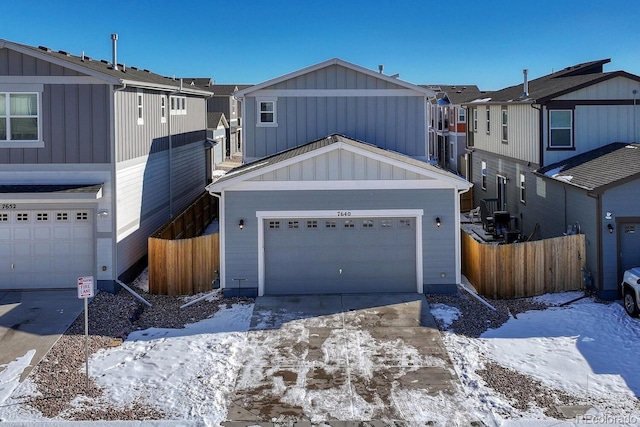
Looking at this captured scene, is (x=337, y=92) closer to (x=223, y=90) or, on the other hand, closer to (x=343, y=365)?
(x=343, y=365)

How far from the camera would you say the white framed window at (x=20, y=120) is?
15344mm

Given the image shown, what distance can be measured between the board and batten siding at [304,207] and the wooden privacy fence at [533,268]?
1.06 metres

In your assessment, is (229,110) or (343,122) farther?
(229,110)

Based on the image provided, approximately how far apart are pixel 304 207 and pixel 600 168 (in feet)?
27.1

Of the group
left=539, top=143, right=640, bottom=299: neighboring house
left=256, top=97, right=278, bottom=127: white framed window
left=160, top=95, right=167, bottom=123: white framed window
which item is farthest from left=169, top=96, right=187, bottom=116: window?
left=539, top=143, right=640, bottom=299: neighboring house

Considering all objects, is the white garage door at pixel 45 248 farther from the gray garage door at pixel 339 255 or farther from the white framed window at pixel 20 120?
the gray garage door at pixel 339 255

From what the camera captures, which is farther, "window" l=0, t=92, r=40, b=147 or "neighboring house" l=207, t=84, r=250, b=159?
"neighboring house" l=207, t=84, r=250, b=159

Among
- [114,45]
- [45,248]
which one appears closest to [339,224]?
[45,248]

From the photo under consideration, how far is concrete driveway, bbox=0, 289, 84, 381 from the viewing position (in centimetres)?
1169

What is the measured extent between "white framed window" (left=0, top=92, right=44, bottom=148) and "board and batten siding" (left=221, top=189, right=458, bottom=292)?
16.9 feet

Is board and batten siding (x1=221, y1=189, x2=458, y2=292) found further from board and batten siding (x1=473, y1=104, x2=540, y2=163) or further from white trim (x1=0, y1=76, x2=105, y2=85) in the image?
board and batten siding (x1=473, y1=104, x2=540, y2=163)

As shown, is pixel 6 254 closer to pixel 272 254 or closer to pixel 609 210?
pixel 272 254

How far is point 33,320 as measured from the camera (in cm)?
1345

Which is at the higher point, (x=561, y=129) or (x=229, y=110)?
(x=229, y=110)
